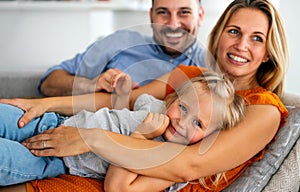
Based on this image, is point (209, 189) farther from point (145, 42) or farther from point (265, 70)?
point (145, 42)

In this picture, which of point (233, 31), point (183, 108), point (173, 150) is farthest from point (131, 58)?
point (173, 150)

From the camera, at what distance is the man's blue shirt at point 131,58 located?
6.14ft

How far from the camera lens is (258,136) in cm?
123

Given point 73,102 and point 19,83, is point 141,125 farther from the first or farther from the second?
point 19,83

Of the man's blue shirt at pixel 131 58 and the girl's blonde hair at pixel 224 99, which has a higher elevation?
the girl's blonde hair at pixel 224 99

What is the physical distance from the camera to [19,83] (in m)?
2.00

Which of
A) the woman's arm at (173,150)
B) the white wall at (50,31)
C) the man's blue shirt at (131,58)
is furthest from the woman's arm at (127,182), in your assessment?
the white wall at (50,31)

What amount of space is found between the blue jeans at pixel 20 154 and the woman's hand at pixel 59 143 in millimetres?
31

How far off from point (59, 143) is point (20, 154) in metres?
0.11

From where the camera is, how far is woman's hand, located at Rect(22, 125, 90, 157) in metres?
1.18

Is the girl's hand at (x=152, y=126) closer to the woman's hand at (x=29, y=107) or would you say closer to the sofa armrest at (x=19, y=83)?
the woman's hand at (x=29, y=107)

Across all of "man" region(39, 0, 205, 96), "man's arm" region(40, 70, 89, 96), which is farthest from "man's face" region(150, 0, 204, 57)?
"man's arm" region(40, 70, 89, 96)

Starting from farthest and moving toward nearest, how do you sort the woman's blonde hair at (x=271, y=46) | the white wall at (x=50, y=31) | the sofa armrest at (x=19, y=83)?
1. the white wall at (x=50, y=31)
2. the sofa armrest at (x=19, y=83)
3. the woman's blonde hair at (x=271, y=46)

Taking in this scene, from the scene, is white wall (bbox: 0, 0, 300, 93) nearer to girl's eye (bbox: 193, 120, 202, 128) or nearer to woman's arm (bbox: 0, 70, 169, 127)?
woman's arm (bbox: 0, 70, 169, 127)
